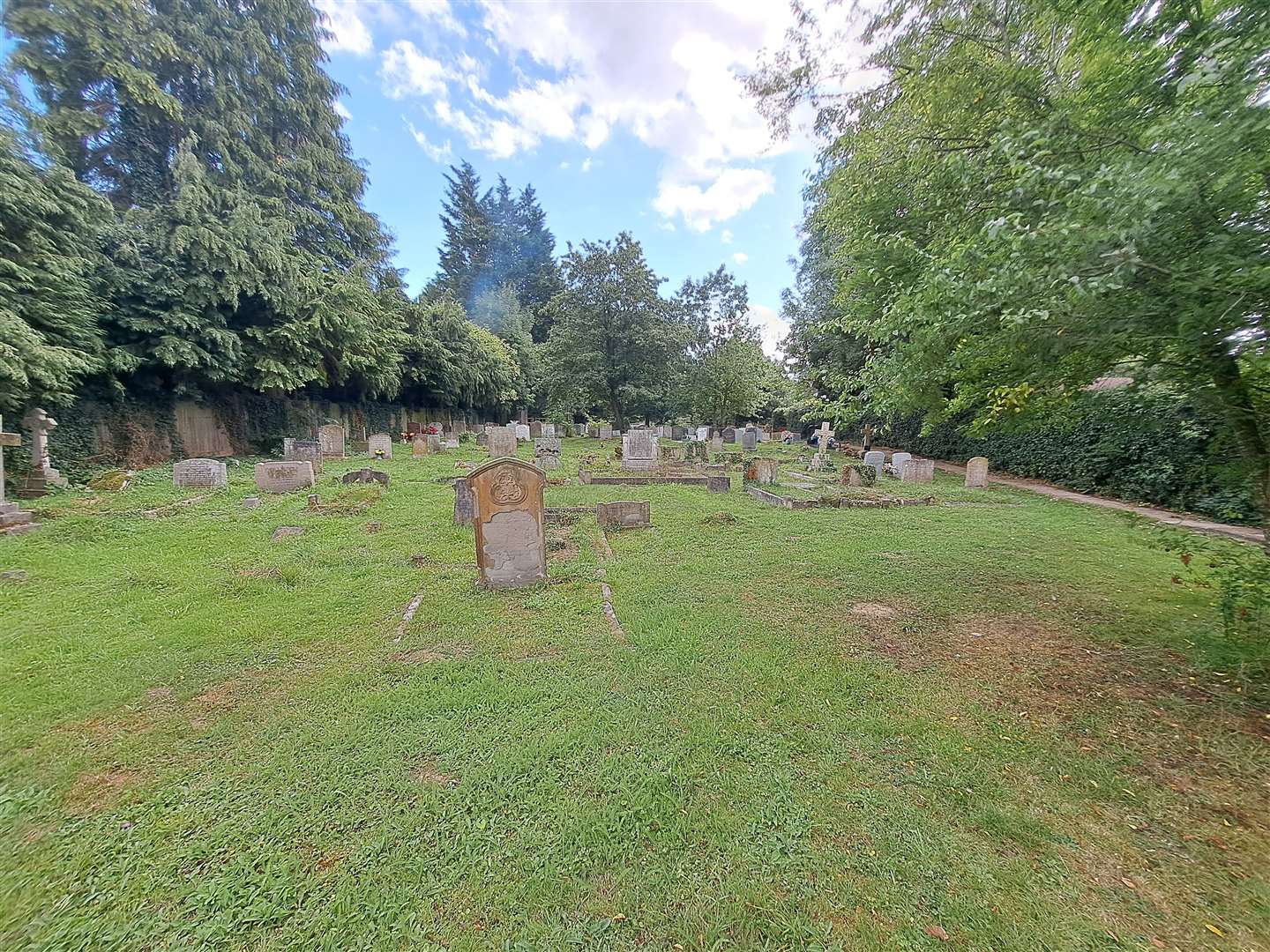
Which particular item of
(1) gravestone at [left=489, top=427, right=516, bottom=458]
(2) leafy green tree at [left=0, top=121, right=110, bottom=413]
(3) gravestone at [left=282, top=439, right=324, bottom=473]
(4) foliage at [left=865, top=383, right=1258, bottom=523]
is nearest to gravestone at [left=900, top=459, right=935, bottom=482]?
(4) foliage at [left=865, top=383, right=1258, bottom=523]

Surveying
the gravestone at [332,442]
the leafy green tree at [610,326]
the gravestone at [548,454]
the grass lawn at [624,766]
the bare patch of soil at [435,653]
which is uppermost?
the leafy green tree at [610,326]

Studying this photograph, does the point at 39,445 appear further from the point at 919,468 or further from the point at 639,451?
the point at 919,468

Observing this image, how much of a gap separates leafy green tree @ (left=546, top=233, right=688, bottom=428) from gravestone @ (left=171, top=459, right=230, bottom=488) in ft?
64.1

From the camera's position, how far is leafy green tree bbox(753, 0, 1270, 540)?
2627 millimetres

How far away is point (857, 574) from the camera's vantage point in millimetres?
6117

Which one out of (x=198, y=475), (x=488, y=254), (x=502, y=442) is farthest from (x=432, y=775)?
(x=488, y=254)

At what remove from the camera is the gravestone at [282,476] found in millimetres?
11273

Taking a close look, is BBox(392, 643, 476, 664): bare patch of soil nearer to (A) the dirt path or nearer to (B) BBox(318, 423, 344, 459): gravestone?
(A) the dirt path

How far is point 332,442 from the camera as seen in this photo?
18688 mm

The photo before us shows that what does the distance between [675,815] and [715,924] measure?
534 mm

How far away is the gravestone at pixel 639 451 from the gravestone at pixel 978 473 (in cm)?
Result: 887

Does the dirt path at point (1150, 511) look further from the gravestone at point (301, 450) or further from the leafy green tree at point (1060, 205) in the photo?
the gravestone at point (301, 450)

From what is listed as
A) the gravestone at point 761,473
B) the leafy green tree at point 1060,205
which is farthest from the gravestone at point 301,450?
the leafy green tree at point 1060,205

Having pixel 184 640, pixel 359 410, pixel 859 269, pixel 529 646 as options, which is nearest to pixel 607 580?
pixel 529 646
